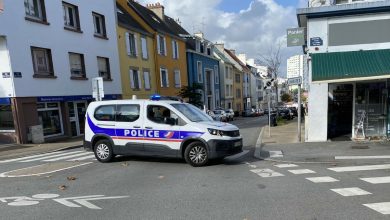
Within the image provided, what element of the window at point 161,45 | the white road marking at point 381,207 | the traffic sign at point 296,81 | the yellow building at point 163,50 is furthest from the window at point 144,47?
the white road marking at point 381,207

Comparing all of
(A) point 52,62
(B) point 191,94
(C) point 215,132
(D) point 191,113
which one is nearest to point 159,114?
(D) point 191,113

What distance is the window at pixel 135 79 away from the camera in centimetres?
2933

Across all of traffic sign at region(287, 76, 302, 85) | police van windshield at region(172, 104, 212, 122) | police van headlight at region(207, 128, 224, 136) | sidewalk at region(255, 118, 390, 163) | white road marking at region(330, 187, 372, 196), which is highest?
traffic sign at region(287, 76, 302, 85)

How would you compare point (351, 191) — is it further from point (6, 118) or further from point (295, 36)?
point (6, 118)

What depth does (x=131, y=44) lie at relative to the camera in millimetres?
29703

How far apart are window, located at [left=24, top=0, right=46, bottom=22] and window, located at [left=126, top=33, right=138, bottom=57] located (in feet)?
29.8

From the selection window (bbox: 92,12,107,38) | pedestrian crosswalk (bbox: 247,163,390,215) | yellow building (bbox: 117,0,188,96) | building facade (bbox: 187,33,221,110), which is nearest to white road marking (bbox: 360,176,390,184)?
pedestrian crosswalk (bbox: 247,163,390,215)

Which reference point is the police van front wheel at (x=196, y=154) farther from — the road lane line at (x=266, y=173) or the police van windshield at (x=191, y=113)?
the road lane line at (x=266, y=173)

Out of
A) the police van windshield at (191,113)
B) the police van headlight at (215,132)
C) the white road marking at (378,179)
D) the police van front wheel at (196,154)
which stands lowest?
the white road marking at (378,179)

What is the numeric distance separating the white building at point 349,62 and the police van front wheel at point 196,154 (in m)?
4.58

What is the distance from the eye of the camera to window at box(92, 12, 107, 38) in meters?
25.2

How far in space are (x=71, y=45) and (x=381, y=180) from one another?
1965cm

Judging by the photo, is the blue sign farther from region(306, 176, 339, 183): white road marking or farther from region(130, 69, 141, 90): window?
region(130, 69, 141, 90): window

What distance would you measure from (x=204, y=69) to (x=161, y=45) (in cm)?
1405
